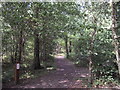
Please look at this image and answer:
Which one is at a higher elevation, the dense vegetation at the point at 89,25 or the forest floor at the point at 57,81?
the dense vegetation at the point at 89,25

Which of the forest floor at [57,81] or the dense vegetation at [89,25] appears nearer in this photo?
the dense vegetation at [89,25]

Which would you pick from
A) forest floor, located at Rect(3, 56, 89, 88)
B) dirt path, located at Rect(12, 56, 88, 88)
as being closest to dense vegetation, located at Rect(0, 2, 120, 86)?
forest floor, located at Rect(3, 56, 89, 88)

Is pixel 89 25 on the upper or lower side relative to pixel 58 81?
upper

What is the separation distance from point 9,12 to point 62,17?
2.44 m

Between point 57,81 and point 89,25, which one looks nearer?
point 89,25

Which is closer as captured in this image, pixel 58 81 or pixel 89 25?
pixel 89 25

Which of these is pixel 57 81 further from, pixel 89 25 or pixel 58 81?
pixel 89 25

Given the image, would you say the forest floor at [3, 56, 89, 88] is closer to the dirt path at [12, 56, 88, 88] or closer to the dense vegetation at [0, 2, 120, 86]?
the dirt path at [12, 56, 88, 88]

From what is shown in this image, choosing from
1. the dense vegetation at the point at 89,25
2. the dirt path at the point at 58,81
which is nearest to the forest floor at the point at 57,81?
the dirt path at the point at 58,81

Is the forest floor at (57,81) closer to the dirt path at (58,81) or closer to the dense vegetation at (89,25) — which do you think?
the dirt path at (58,81)

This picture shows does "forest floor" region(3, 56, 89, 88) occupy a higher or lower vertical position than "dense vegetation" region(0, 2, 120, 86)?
lower

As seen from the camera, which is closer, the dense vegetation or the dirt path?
the dense vegetation

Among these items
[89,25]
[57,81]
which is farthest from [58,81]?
[89,25]

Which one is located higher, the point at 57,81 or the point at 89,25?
the point at 89,25
